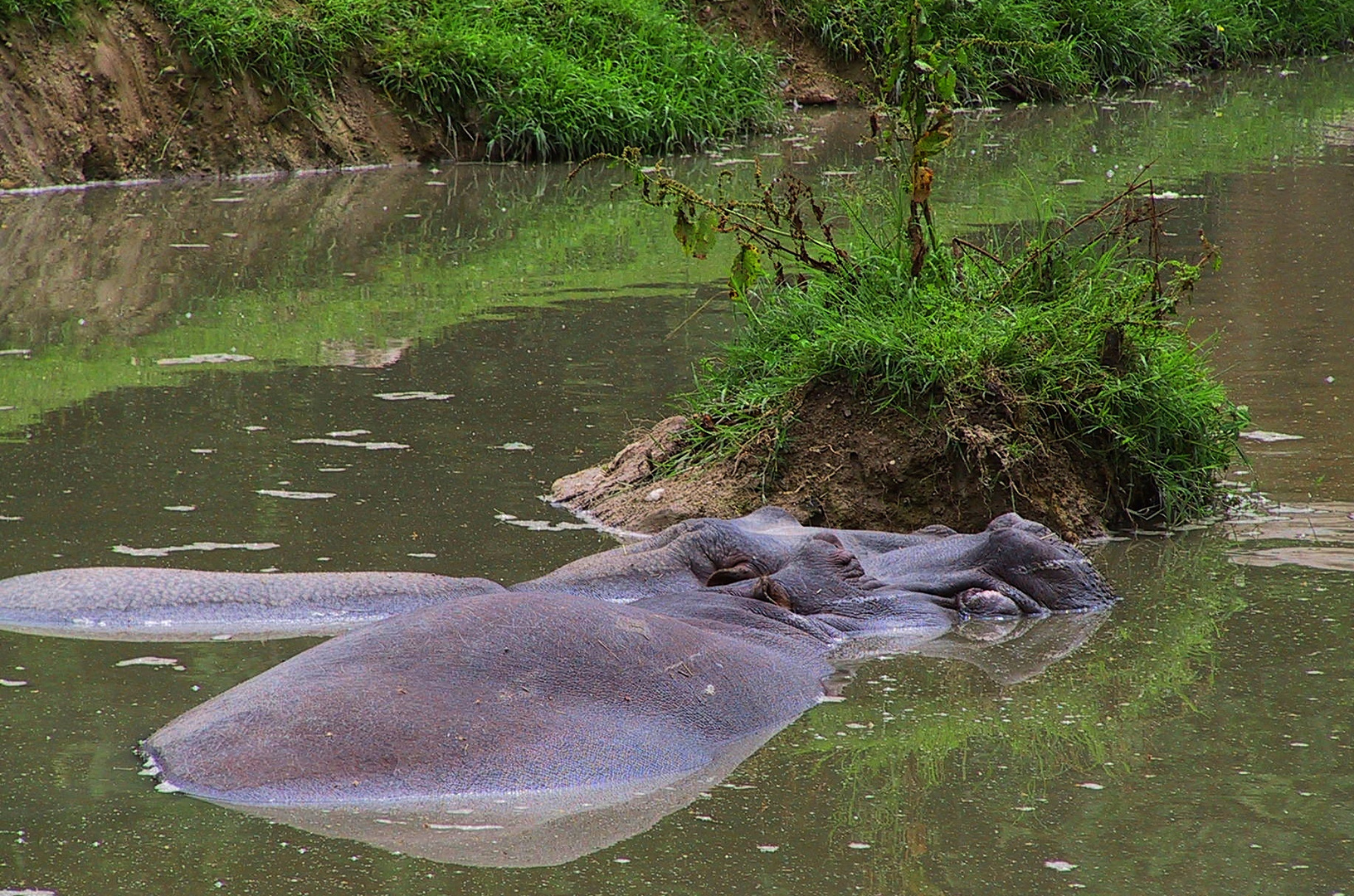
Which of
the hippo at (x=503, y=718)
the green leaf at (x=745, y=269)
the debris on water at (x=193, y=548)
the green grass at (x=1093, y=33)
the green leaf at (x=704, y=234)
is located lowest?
the green grass at (x=1093, y=33)

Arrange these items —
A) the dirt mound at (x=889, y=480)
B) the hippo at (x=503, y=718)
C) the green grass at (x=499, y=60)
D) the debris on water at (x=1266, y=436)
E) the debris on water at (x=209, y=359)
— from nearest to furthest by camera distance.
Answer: the hippo at (x=503, y=718)
the dirt mound at (x=889, y=480)
the debris on water at (x=1266, y=436)
the debris on water at (x=209, y=359)
the green grass at (x=499, y=60)

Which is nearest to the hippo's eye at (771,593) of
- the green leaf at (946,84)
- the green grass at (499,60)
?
the green leaf at (946,84)

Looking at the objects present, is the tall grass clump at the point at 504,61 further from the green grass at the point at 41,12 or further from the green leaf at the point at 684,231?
the green leaf at the point at 684,231

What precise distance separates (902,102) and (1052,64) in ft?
48.0

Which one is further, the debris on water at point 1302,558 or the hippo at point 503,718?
the debris on water at point 1302,558

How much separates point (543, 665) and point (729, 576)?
1118mm

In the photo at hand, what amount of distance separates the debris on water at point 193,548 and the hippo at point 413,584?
43 centimetres

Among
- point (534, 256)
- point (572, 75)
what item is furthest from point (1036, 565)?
point (572, 75)

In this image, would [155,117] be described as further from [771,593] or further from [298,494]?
[771,593]

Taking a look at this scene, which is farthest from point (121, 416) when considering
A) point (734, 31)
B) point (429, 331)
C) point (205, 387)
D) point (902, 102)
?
point (734, 31)

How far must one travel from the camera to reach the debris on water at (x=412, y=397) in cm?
781

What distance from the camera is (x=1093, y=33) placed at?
21547 mm

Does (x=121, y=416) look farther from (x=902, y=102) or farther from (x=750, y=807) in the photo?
(x=750, y=807)

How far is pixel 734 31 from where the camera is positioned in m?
19.1
